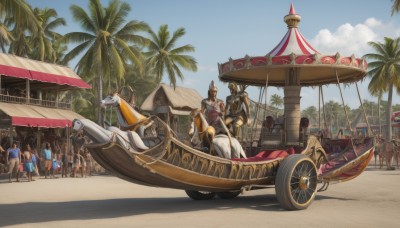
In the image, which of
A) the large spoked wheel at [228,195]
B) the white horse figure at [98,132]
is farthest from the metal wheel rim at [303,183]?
the white horse figure at [98,132]

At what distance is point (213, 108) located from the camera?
10438mm

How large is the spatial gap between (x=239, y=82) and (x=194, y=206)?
5.31 metres

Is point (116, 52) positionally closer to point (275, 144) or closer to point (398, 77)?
point (275, 144)

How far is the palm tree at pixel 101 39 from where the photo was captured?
31.2 metres

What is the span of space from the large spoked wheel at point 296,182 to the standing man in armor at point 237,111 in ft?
5.03

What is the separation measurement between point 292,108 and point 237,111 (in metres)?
2.81

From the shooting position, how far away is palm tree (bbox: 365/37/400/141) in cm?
3988

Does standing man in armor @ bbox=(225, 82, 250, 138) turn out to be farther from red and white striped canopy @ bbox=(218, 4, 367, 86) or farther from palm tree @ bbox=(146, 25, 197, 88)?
palm tree @ bbox=(146, 25, 197, 88)

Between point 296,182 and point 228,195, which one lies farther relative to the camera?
point 228,195

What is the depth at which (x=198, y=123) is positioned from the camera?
32.3 feet

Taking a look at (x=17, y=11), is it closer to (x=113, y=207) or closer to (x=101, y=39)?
(x=113, y=207)

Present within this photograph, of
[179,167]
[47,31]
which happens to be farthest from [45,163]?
[47,31]

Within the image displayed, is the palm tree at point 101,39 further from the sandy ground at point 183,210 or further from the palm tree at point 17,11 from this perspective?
the sandy ground at point 183,210

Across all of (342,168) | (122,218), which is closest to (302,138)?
(342,168)
